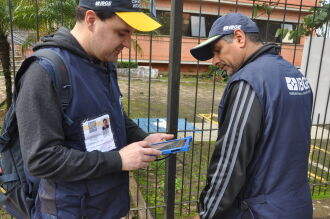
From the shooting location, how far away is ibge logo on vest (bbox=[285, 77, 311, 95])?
155cm

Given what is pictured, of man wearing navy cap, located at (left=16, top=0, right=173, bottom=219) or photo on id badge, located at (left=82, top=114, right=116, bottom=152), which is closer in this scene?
man wearing navy cap, located at (left=16, top=0, right=173, bottom=219)

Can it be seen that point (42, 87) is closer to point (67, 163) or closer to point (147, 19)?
point (67, 163)

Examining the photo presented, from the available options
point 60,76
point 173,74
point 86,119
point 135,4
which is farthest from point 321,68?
point 60,76

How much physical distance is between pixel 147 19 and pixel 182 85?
40.3ft

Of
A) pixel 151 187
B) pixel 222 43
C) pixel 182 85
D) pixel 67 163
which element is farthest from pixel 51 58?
pixel 182 85

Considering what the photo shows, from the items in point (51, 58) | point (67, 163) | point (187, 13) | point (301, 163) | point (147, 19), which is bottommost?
point (301, 163)

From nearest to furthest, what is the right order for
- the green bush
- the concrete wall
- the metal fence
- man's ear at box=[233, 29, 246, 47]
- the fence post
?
man's ear at box=[233, 29, 246, 47], the fence post, the metal fence, the green bush, the concrete wall

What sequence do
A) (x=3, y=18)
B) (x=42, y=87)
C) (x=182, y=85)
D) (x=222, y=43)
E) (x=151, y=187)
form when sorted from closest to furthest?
(x=42, y=87) < (x=222, y=43) < (x=151, y=187) < (x=3, y=18) < (x=182, y=85)

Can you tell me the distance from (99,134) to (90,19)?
0.55 m

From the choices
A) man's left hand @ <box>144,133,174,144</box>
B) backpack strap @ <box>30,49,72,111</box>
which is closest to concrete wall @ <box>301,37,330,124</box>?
man's left hand @ <box>144,133,174,144</box>

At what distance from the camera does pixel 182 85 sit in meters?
13.7

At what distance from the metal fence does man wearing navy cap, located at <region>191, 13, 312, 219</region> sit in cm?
71

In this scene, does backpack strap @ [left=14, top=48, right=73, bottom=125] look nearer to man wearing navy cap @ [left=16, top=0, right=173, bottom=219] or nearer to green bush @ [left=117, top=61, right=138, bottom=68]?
man wearing navy cap @ [left=16, top=0, right=173, bottom=219]

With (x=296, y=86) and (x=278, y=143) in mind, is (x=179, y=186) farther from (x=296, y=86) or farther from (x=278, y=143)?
(x=296, y=86)
